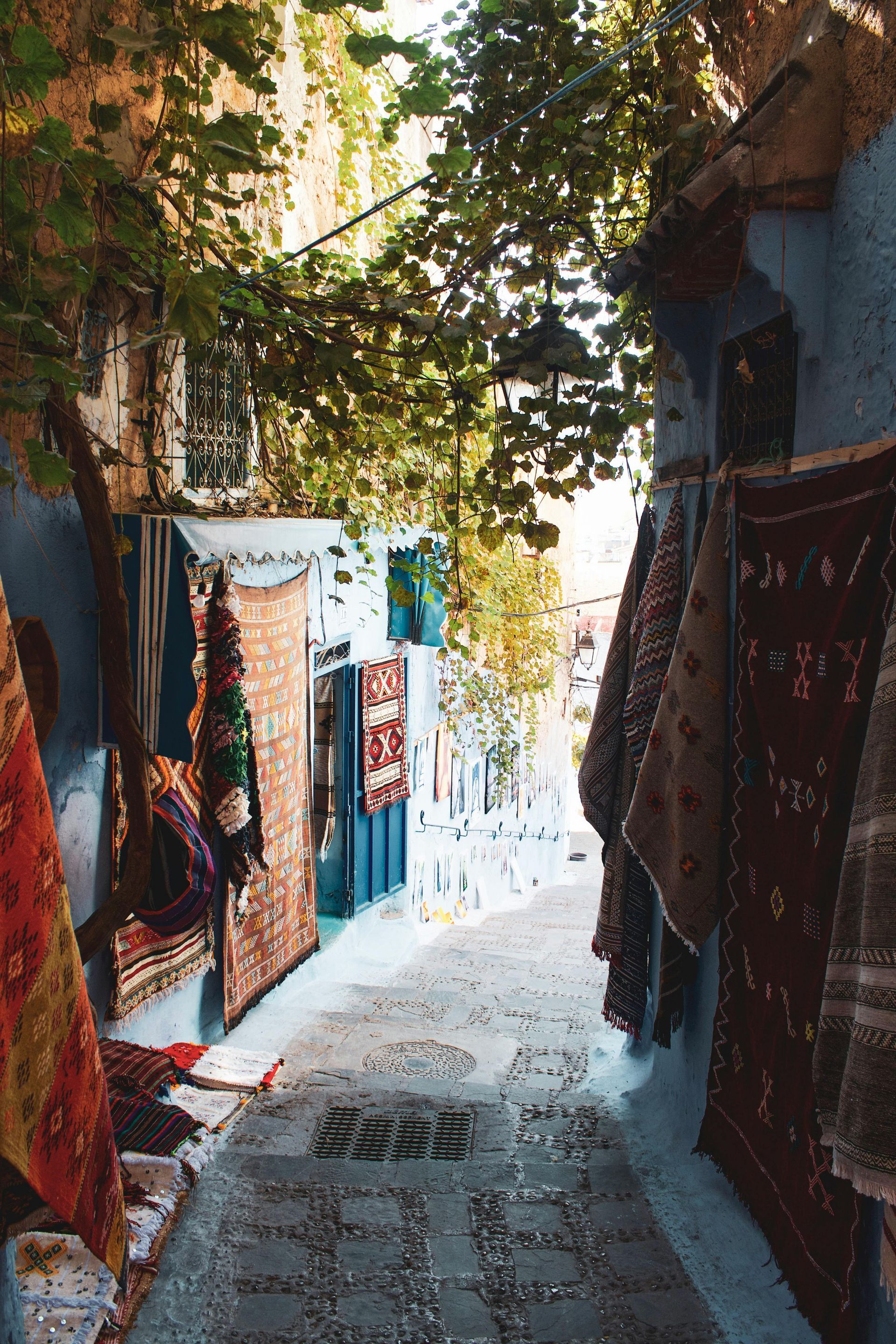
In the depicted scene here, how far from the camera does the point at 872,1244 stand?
2.30 m

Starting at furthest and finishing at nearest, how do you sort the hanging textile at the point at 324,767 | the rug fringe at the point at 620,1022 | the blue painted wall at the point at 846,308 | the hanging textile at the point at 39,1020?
the hanging textile at the point at 324,767 < the rug fringe at the point at 620,1022 < the blue painted wall at the point at 846,308 < the hanging textile at the point at 39,1020

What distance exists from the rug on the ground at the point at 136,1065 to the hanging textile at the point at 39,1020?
2.72 metres

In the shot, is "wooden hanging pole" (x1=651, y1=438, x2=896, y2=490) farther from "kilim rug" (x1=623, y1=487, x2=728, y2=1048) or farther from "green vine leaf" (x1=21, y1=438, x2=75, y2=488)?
"green vine leaf" (x1=21, y1=438, x2=75, y2=488)

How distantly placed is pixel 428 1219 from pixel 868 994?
2.37 meters

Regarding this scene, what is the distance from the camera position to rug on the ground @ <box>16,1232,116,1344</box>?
2.65 m

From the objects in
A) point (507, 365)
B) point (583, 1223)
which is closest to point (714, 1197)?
point (583, 1223)

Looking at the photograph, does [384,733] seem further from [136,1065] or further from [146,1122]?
[146,1122]

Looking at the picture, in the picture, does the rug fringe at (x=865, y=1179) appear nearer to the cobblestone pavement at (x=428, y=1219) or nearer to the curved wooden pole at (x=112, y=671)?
the cobblestone pavement at (x=428, y=1219)

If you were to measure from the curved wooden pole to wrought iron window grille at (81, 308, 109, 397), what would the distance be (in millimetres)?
370

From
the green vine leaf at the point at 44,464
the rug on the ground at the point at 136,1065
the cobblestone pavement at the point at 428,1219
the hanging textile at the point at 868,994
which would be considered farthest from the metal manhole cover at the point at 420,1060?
the green vine leaf at the point at 44,464

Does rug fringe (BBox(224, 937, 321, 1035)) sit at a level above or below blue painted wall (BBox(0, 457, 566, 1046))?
below

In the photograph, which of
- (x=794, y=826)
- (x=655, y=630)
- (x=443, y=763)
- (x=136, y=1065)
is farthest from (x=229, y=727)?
(x=443, y=763)

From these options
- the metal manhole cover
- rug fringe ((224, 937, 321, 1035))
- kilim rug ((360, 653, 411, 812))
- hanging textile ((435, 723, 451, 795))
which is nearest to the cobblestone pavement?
the metal manhole cover

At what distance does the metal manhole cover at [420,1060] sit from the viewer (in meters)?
4.88
